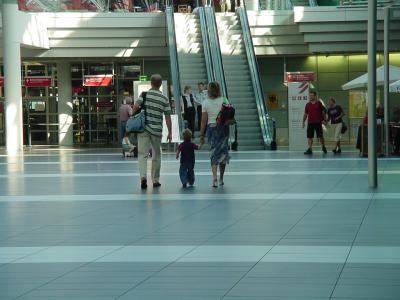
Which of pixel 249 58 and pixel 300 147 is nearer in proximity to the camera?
pixel 300 147

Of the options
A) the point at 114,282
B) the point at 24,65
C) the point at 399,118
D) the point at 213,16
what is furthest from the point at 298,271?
the point at 24,65

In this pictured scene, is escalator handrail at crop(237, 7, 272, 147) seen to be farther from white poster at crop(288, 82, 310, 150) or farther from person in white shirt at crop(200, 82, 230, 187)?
person in white shirt at crop(200, 82, 230, 187)

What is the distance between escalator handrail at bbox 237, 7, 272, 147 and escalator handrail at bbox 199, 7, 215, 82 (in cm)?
134

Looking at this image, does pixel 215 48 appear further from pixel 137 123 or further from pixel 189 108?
pixel 137 123

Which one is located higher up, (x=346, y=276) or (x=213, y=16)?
(x=213, y=16)

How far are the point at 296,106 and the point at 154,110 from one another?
43.7ft

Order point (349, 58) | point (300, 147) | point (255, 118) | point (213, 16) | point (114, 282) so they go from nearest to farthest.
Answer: point (114, 282)
point (300, 147)
point (255, 118)
point (213, 16)
point (349, 58)

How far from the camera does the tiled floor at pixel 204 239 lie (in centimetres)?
657

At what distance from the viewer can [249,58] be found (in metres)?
31.3

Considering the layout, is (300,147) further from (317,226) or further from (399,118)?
(317,226)

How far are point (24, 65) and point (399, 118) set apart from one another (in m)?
19.2

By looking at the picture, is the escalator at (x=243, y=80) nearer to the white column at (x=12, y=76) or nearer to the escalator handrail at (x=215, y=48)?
the escalator handrail at (x=215, y=48)

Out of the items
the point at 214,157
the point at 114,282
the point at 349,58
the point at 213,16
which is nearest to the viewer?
the point at 114,282

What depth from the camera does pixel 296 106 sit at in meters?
27.8
